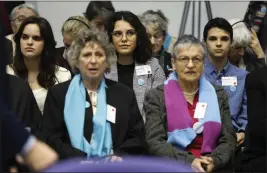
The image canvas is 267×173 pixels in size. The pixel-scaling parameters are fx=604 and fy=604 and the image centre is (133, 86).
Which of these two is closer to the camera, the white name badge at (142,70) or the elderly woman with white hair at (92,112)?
the elderly woman with white hair at (92,112)

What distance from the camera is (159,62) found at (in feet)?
16.2

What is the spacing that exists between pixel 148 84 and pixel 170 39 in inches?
56.3

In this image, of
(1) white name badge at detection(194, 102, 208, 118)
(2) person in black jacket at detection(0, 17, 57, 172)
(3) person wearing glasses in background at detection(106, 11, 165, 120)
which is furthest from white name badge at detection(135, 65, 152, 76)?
(2) person in black jacket at detection(0, 17, 57, 172)

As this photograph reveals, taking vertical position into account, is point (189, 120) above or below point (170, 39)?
below

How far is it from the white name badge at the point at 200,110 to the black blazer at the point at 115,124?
1.17 ft

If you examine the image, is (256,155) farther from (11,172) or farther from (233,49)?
(11,172)

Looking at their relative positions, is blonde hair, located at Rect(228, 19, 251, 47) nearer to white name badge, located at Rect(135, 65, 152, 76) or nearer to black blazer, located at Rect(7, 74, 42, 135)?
white name badge, located at Rect(135, 65, 152, 76)

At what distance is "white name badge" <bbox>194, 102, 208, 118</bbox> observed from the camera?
3.83 meters

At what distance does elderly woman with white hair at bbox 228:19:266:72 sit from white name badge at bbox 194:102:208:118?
1165mm

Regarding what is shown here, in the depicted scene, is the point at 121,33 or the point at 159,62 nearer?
the point at 121,33

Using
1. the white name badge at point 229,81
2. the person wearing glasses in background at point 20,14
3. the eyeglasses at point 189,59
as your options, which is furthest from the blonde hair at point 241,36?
the person wearing glasses in background at point 20,14

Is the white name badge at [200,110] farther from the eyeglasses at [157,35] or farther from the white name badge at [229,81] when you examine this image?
the eyeglasses at [157,35]

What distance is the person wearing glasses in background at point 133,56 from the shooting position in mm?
4434

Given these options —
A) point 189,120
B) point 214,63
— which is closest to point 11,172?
point 189,120
